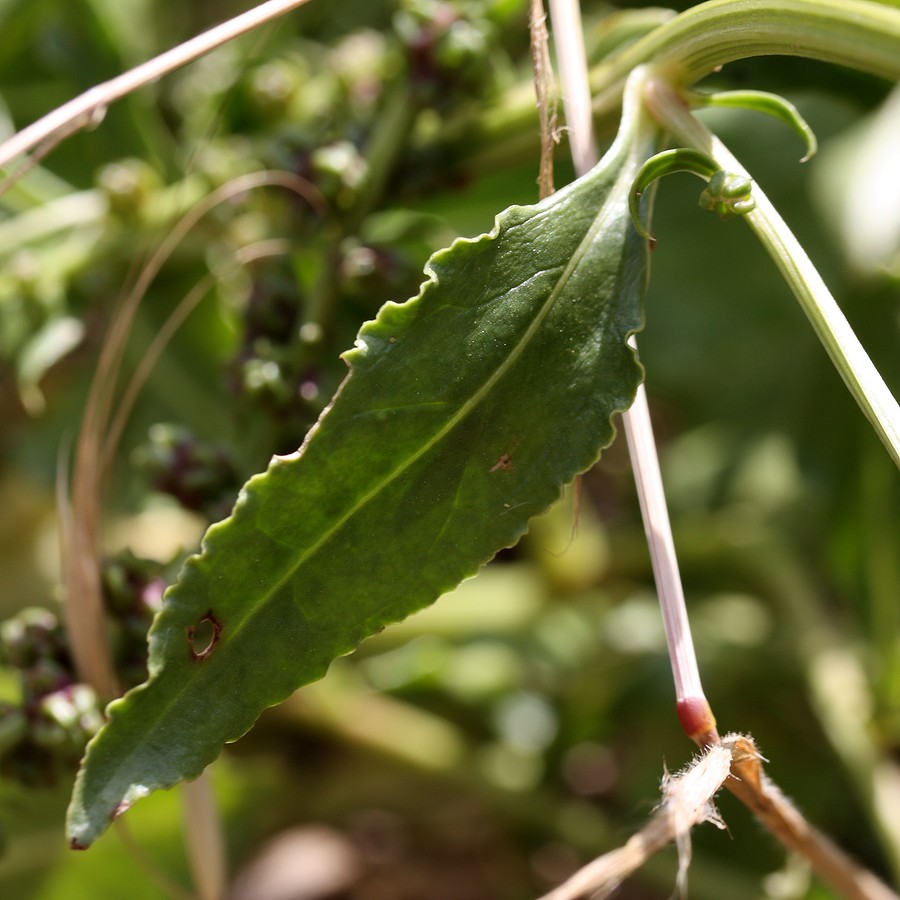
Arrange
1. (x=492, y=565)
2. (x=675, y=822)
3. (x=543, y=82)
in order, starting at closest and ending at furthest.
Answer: (x=675, y=822), (x=543, y=82), (x=492, y=565)

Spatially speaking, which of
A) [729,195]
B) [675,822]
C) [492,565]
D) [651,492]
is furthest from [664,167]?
[492,565]

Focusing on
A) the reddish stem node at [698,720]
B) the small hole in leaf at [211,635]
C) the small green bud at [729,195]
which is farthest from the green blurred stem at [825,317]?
the small hole in leaf at [211,635]

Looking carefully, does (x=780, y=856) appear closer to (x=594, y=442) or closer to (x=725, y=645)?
(x=725, y=645)

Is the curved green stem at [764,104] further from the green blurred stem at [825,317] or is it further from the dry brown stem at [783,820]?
the dry brown stem at [783,820]

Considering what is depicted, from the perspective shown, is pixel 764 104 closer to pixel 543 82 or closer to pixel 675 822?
pixel 543 82

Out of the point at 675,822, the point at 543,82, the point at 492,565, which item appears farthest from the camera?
the point at 492,565

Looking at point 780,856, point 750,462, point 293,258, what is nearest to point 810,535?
point 750,462
